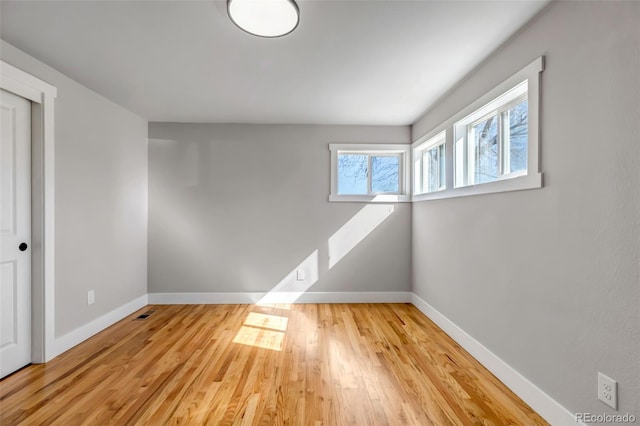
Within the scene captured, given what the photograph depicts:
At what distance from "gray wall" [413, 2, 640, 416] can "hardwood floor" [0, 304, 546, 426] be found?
1.47 feet

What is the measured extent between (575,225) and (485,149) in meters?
1.22

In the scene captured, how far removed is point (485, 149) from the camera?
266cm

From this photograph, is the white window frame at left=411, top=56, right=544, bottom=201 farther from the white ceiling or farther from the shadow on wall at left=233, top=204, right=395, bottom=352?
the shadow on wall at left=233, top=204, right=395, bottom=352

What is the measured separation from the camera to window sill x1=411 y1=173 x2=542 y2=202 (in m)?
1.88

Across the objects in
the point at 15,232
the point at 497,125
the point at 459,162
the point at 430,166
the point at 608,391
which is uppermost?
the point at 497,125

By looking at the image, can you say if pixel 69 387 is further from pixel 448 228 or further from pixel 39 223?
pixel 448 228

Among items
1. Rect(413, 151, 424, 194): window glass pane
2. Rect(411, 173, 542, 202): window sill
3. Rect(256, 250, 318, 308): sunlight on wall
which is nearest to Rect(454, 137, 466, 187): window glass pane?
Rect(411, 173, 542, 202): window sill

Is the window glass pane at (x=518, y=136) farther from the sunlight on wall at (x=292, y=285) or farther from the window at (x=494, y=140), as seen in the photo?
the sunlight on wall at (x=292, y=285)

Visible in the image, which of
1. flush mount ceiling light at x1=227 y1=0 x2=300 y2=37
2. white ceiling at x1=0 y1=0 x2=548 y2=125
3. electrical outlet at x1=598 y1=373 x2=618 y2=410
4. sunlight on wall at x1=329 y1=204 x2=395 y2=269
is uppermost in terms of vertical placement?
white ceiling at x1=0 y1=0 x2=548 y2=125

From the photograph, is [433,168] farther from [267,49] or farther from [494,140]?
[267,49]

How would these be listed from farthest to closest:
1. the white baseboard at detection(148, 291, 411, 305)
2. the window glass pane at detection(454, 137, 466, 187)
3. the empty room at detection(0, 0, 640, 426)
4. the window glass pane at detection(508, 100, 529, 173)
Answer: the white baseboard at detection(148, 291, 411, 305) → the window glass pane at detection(454, 137, 466, 187) → the window glass pane at detection(508, 100, 529, 173) → the empty room at detection(0, 0, 640, 426)

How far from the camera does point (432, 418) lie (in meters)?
1.80

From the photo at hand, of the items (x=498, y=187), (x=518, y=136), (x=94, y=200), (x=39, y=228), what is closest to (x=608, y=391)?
(x=498, y=187)

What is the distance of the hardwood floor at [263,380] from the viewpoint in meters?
1.83
